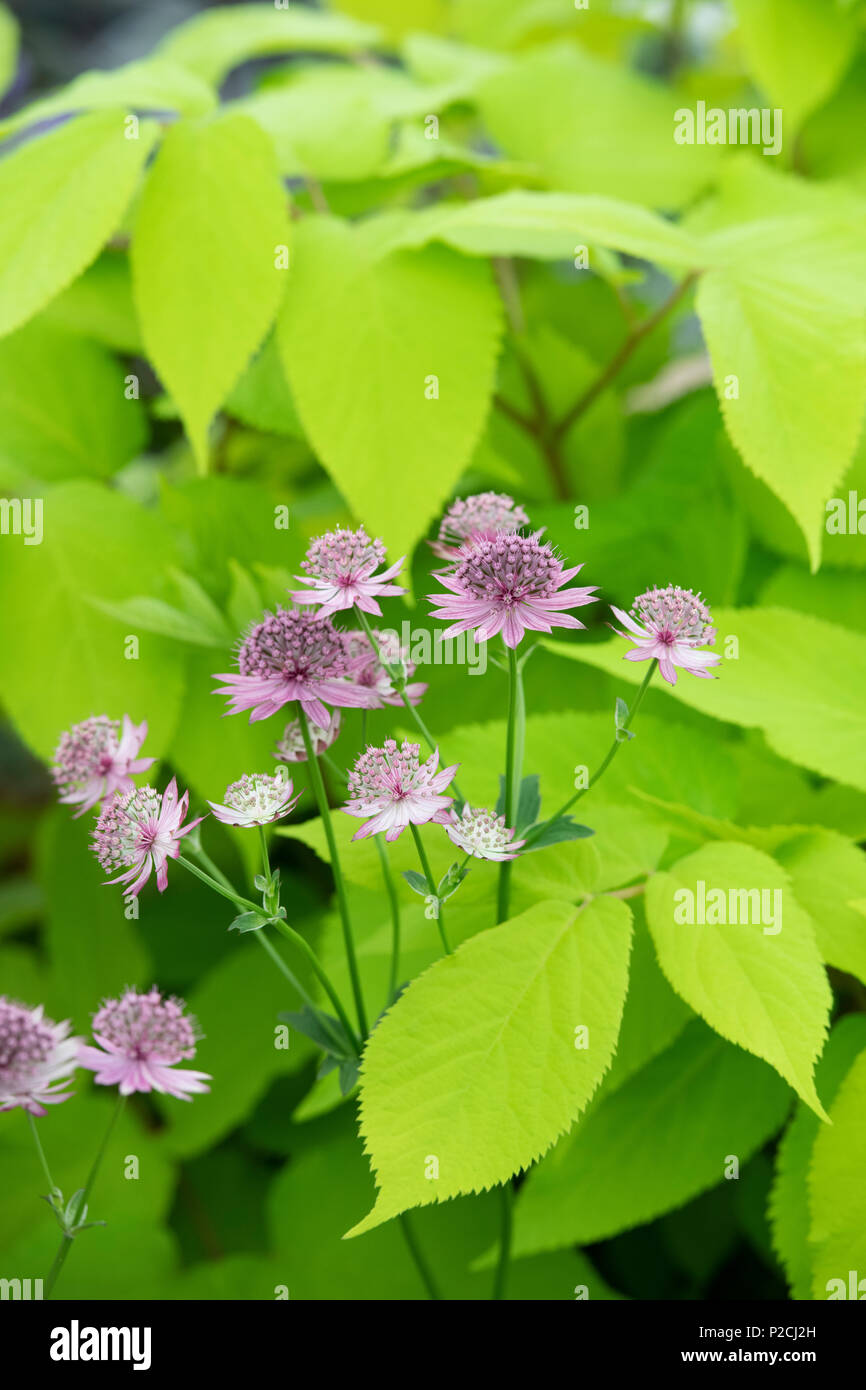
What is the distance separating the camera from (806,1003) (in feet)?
0.88

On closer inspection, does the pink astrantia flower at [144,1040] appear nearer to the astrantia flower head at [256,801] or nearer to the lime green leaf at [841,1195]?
the astrantia flower head at [256,801]

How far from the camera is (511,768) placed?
27 cm

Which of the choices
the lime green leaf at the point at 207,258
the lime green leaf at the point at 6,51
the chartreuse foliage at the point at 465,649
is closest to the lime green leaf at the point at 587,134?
the chartreuse foliage at the point at 465,649

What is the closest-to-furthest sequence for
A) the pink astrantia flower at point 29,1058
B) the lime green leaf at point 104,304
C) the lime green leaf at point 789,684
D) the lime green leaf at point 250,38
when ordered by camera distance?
the pink astrantia flower at point 29,1058 → the lime green leaf at point 789,684 → the lime green leaf at point 104,304 → the lime green leaf at point 250,38

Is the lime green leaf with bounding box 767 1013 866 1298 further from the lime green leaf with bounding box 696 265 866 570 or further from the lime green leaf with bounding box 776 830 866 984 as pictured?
the lime green leaf with bounding box 696 265 866 570

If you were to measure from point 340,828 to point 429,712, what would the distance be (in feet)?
0.56

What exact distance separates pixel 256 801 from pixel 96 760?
0.07 metres

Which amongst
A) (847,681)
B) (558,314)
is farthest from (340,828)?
(558,314)

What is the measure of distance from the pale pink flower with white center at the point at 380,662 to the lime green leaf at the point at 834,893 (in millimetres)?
147

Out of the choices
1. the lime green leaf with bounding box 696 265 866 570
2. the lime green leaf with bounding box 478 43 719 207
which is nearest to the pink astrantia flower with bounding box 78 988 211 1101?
the lime green leaf with bounding box 696 265 866 570

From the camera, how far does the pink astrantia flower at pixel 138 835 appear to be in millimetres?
247

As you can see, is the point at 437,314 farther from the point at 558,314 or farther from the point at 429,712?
the point at 558,314

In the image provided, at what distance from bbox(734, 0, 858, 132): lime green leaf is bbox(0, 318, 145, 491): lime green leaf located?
38 cm

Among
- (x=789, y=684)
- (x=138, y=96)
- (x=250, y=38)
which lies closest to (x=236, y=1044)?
(x=789, y=684)
